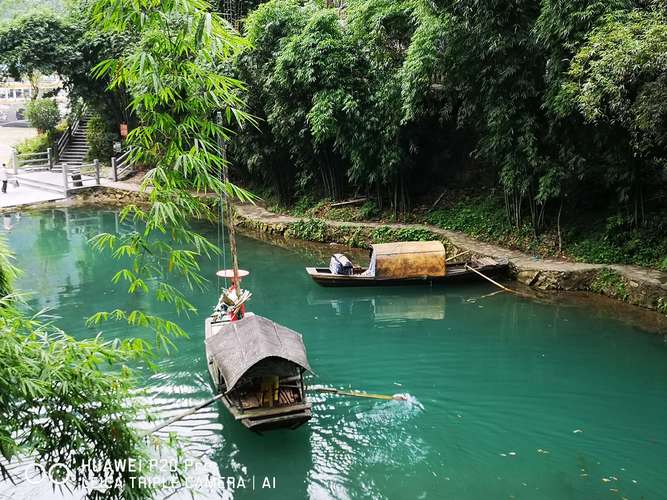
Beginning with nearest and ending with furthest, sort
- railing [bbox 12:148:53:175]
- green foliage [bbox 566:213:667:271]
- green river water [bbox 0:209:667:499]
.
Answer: green river water [bbox 0:209:667:499], green foliage [bbox 566:213:667:271], railing [bbox 12:148:53:175]

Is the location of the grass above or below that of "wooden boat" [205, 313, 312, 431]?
above

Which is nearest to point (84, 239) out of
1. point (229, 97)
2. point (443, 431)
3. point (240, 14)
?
point (240, 14)

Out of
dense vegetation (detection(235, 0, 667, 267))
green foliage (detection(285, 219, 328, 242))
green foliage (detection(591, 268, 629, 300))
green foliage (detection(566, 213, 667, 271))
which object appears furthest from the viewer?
green foliage (detection(285, 219, 328, 242))

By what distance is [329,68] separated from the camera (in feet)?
47.0

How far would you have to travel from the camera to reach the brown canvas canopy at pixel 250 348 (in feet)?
22.5

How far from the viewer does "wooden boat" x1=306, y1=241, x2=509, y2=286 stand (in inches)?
483

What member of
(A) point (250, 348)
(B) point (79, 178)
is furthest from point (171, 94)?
(B) point (79, 178)

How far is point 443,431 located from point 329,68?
9291mm

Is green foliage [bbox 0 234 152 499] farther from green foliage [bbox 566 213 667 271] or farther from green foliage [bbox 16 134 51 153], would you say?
green foliage [bbox 16 134 51 153]

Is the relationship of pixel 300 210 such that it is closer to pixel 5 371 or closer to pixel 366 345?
pixel 366 345

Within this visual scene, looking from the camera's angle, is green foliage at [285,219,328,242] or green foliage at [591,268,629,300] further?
green foliage at [285,219,328,242]

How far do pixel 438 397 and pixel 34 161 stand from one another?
21522mm

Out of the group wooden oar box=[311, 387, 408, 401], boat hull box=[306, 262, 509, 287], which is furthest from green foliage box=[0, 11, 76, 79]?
wooden oar box=[311, 387, 408, 401]

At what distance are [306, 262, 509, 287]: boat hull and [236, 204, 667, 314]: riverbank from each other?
1.43ft
